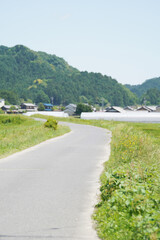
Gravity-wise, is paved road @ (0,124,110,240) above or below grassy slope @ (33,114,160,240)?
below

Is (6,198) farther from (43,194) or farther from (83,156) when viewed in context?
(83,156)

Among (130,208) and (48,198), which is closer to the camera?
(130,208)

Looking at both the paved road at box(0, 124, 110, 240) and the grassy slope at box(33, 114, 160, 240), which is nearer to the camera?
the grassy slope at box(33, 114, 160, 240)

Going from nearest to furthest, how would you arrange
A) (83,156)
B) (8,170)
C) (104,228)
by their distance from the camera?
(104,228)
(8,170)
(83,156)

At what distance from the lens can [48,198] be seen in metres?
9.18

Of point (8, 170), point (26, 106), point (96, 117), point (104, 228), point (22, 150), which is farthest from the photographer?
point (26, 106)

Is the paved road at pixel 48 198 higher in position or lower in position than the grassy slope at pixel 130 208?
lower

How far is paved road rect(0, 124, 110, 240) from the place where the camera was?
6.67 metres

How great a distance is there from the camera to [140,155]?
1662cm

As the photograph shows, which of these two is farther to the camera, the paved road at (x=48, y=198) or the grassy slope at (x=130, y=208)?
the paved road at (x=48, y=198)

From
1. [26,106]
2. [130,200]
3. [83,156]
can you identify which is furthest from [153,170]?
[26,106]

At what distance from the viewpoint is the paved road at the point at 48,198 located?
6672 millimetres

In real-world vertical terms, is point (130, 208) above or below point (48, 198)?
above

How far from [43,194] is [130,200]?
11.2ft
